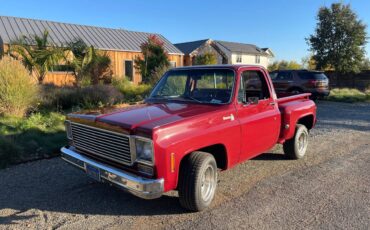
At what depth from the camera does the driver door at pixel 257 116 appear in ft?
15.3

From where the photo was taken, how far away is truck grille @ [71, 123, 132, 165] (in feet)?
12.1

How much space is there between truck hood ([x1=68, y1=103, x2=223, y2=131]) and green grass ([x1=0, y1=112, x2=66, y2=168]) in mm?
2401

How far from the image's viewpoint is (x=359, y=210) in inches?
163

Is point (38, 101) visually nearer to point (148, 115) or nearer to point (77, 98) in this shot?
point (77, 98)

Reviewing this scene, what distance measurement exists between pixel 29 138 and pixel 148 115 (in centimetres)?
425

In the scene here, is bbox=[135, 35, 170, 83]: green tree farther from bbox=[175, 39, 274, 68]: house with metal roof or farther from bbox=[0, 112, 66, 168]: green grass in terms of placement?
bbox=[175, 39, 274, 68]: house with metal roof

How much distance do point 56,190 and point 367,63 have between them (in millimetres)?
31999

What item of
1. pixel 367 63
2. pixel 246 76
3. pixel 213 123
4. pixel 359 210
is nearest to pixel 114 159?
pixel 213 123

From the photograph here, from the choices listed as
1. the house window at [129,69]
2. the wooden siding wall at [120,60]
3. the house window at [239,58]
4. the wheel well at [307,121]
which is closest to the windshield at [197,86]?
the wheel well at [307,121]

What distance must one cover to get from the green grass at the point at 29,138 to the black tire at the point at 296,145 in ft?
15.3

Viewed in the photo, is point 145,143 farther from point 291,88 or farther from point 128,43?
point 128,43

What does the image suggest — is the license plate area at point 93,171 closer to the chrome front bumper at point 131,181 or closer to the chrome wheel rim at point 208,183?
the chrome front bumper at point 131,181

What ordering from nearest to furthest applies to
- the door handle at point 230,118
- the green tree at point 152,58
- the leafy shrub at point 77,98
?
the door handle at point 230,118, the leafy shrub at point 77,98, the green tree at point 152,58

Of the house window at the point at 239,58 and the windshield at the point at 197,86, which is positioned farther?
the house window at the point at 239,58
